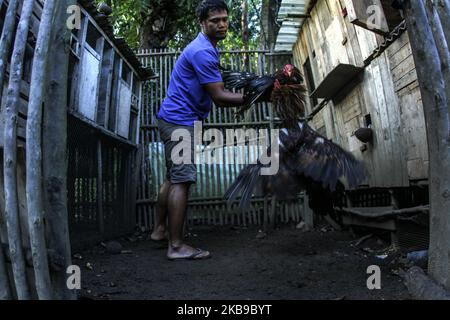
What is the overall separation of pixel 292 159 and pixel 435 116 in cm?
146

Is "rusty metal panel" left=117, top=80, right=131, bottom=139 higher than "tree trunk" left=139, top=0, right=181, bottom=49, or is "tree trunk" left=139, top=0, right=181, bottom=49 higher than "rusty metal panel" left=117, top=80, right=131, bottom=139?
"tree trunk" left=139, top=0, right=181, bottom=49

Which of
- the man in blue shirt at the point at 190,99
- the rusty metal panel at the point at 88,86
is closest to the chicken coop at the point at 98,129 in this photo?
the rusty metal panel at the point at 88,86

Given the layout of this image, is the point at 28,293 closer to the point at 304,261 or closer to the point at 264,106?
the point at 304,261

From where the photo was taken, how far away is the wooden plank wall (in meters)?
3.46

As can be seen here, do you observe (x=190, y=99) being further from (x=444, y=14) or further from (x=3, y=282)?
(x=3, y=282)

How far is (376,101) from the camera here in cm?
418

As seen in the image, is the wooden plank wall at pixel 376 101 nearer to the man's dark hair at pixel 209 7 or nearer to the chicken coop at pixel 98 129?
the man's dark hair at pixel 209 7

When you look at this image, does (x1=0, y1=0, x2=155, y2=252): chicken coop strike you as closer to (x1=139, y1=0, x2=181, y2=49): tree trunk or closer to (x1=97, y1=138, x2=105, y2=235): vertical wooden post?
(x1=97, y1=138, x2=105, y2=235): vertical wooden post

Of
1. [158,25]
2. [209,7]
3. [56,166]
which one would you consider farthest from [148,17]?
[56,166]

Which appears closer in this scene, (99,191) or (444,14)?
(444,14)

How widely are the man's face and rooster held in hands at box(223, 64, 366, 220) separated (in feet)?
1.72

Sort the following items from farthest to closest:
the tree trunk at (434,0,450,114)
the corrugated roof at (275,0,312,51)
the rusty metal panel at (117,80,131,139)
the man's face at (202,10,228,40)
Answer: the corrugated roof at (275,0,312,51)
the rusty metal panel at (117,80,131,139)
the man's face at (202,10,228,40)
the tree trunk at (434,0,450,114)

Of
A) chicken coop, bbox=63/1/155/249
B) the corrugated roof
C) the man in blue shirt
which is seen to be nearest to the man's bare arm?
the man in blue shirt

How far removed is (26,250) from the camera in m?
1.85
